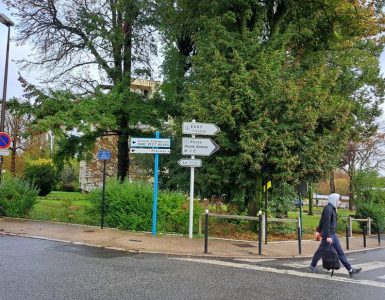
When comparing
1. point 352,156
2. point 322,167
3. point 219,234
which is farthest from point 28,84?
point 352,156

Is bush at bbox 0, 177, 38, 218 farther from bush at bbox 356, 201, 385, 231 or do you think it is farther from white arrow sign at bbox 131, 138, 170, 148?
bush at bbox 356, 201, 385, 231

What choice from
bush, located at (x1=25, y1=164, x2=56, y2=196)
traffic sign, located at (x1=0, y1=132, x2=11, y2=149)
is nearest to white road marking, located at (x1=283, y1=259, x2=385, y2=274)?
traffic sign, located at (x1=0, y1=132, x2=11, y2=149)

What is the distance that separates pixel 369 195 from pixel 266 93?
1449cm

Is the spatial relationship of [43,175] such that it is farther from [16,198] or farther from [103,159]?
[103,159]

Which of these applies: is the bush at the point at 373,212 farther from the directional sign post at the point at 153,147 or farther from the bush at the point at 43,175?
the bush at the point at 43,175

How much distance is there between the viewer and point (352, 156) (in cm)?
4347

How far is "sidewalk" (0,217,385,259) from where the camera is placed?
11.8 metres

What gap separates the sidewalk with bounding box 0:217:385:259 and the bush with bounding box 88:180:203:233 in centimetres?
58

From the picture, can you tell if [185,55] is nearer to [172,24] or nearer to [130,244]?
[172,24]

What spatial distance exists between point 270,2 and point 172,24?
5.44m

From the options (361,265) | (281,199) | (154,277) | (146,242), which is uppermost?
(281,199)

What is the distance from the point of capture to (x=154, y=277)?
324 inches

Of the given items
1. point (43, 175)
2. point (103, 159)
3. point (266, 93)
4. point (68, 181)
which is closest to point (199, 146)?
point (103, 159)

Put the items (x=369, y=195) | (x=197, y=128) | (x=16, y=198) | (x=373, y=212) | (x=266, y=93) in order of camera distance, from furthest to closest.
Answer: (x=369, y=195)
(x=373, y=212)
(x=16, y=198)
(x=266, y=93)
(x=197, y=128)
